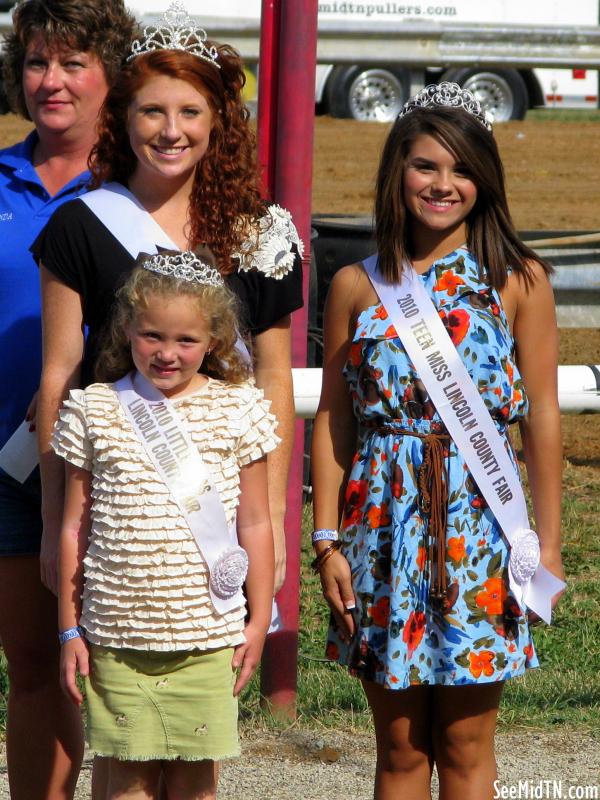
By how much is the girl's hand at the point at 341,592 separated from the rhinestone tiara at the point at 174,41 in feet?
3.73

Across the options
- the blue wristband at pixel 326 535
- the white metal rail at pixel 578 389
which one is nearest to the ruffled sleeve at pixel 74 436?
the blue wristband at pixel 326 535

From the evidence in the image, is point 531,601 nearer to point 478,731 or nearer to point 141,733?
point 478,731

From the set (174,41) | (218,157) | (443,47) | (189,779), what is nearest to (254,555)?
(189,779)

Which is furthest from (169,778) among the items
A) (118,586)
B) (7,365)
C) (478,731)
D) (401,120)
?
(401,120)

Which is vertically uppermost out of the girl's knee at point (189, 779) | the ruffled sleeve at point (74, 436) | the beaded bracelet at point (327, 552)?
the ruffled sleeve at point (74, 436)

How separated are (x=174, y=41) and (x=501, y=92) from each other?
1796 centimetres

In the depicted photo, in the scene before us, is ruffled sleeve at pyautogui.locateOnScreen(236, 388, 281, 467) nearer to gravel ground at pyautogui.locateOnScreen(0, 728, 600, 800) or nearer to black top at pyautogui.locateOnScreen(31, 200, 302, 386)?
black top at pyautogui.locateOnScreen(31, 200, 302, 386)

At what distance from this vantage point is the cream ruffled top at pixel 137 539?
2748mm

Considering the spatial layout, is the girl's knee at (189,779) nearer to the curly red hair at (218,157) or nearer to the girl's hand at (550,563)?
the girl's hand at (550,563)

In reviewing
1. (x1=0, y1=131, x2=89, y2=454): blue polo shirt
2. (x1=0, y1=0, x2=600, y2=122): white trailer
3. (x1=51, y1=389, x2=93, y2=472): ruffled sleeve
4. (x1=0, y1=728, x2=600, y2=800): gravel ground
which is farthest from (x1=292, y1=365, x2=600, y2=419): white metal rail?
(x1=0, y1=0, x2=600, y2=122): white trailer

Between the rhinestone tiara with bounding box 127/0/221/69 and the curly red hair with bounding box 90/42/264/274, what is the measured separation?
2 cm

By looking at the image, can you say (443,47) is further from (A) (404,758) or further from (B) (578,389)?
(A) (404,758)

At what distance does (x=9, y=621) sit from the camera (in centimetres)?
328

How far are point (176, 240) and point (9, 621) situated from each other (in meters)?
1.03
